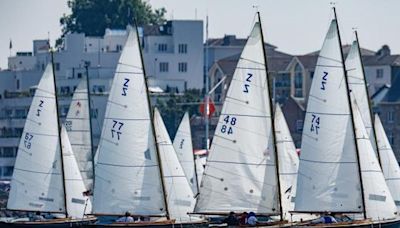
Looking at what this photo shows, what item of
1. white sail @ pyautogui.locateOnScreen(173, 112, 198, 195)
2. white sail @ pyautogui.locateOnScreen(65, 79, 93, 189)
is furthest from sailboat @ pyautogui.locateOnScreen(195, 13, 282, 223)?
white sail @ pyautogui.locateOnScreen(65, 79, 93, 189)

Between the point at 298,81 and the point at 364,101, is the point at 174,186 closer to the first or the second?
the point at 364,101

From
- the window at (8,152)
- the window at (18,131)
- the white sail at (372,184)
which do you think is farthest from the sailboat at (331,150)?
the window at (18,131)

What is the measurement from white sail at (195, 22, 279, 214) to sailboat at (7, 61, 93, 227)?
40.9 ft

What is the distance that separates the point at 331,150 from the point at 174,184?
10342 millimetres

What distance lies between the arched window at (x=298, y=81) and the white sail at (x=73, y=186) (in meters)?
98.4

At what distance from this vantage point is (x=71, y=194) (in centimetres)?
8731

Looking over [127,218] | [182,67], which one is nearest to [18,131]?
[182,67]

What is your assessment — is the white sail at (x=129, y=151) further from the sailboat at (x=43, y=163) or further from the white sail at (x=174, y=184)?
the sailboat at (x=43, y=163)

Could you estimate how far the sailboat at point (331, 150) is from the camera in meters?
73.1

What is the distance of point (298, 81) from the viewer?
189 m

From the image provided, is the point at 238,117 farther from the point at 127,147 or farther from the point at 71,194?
the point at 71,194

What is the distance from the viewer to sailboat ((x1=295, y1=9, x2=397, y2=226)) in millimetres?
73062

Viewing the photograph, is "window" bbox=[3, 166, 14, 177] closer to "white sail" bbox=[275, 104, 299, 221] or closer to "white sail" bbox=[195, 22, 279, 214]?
"white sail" bbox=[275, 104, 299, 221]

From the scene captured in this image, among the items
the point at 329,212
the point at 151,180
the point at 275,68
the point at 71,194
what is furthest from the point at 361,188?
the point at 275,68
